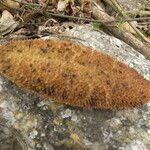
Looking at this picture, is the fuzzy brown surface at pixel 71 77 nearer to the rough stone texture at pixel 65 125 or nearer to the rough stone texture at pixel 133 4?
the rough stone texture at pixel 65 125

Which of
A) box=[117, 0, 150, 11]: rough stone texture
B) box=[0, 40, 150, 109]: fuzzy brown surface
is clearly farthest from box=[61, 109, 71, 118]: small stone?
box=[117, 0, 150, 11]: rough stone texture

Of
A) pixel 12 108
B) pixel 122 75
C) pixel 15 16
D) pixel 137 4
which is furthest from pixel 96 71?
pixel 137 4

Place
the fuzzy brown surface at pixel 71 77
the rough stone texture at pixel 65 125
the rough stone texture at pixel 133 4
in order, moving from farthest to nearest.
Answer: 1. the rough stone texture at pixel 133 4
2. the rough stone texture at pixel 65 125
3. the fuzzy brown surface at pixel 71 77

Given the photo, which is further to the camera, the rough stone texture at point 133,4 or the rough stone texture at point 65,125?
the rough stone texture at point 133,4

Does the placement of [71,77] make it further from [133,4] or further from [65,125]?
[133,4]

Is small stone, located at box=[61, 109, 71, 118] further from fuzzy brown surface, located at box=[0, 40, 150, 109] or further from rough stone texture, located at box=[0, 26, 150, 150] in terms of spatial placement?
fuzzy brown surface, located at box=[0, 40, 150, 109]

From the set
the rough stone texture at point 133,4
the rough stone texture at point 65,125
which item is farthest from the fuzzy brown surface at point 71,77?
the rough stone texture at point 133,4

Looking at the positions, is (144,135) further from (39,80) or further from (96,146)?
(39,80)
